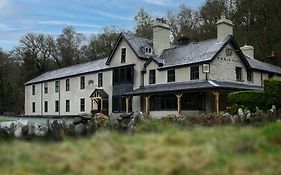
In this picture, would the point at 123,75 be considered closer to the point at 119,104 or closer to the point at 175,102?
the point at 119,104

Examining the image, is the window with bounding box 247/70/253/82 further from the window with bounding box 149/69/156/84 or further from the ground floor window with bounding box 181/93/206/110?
the window with bounding box 149/69/156/84

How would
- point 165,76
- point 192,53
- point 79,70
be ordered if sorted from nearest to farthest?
point 192,53
point 165,76
point 79,70

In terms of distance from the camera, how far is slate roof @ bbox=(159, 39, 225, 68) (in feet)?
111

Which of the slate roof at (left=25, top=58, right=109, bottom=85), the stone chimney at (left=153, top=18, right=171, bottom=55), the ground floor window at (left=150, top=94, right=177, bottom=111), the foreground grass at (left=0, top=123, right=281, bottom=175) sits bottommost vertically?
the foreground grass at (left=0, top=123, right=281, bottom=175)

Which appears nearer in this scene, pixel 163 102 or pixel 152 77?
pixel 163 102

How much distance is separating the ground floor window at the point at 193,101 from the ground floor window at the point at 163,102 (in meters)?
0.82

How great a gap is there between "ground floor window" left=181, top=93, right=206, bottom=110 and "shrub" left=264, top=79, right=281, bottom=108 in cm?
808

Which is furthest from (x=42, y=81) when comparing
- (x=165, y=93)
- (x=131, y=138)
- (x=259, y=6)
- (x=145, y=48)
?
(x=131, y=138)

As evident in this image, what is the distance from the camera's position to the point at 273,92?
26.1 metres

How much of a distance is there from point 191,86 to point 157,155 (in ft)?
90.1

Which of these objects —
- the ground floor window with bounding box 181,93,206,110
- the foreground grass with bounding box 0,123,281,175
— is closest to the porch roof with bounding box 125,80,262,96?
the ground floor window with bounding box 181,93,206,110

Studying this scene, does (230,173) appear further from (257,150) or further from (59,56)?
(59,56)

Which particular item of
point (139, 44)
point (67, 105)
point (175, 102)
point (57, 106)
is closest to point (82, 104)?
point (67, 105)

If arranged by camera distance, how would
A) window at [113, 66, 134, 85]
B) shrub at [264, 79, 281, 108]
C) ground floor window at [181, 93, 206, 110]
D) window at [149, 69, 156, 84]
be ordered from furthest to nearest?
window at [113, 66, 134, 85] → window at [149, 69, 156, 84] → ground floor window at [181, 93, 206, 110] → shrub at [264, 79, 281, 108]
